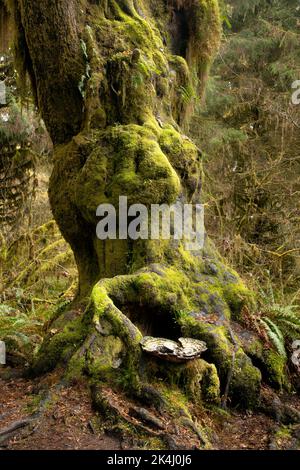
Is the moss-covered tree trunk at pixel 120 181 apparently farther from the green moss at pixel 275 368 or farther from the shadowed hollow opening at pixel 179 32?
the shadowed hollow opening at pixel 179 32

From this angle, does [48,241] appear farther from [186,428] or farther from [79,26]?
[186,428]

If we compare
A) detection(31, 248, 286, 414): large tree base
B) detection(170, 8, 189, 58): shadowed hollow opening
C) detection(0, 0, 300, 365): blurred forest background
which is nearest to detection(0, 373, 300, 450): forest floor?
detection(31, 248, 286, 414): large tree base

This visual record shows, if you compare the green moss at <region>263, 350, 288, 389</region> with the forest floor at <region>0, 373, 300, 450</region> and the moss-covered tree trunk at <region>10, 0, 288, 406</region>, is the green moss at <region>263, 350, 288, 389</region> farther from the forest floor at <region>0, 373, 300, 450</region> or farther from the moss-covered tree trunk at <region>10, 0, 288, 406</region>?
the forest floor at <region>0, 373, 300, 450</region>

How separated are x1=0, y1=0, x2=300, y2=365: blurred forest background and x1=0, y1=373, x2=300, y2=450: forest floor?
13.1 ft

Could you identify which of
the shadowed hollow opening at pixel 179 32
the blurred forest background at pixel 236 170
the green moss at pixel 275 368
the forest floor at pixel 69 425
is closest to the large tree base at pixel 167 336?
the green moss at pixel 275 368

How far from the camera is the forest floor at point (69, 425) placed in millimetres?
3094

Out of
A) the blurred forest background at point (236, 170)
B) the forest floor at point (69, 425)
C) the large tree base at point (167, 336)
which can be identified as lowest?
the forest floor at point (69, 425)

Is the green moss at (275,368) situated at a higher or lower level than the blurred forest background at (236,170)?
lower

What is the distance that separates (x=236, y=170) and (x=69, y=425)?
9952mm

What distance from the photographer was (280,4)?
12992 millimetres

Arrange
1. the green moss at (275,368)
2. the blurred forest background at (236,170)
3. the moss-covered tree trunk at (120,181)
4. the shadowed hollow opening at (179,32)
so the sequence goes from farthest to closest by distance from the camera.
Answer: the blurred forest background at (236,170) → the shadowed hollow opening at (179,32) → the green moss at (275,368) → the moss-covered tree trunk at (120,181)

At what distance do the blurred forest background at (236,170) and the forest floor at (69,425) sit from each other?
398cm

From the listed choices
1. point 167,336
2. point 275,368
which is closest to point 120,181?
point 167,336

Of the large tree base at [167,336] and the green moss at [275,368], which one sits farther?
the green moss at [275,368]
